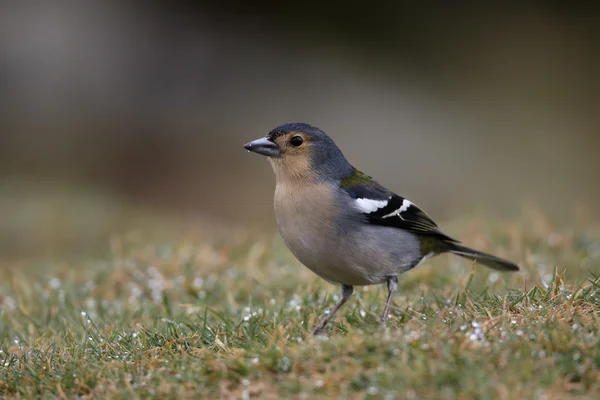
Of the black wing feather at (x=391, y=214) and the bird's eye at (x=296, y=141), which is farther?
the bird's eye at (x=296, y=141)

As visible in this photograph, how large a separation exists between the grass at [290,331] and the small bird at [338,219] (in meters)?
0.34

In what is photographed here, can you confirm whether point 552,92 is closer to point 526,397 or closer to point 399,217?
point 399,217

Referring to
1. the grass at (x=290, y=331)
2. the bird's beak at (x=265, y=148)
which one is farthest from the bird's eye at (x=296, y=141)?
the grass at (x=290, y=331)

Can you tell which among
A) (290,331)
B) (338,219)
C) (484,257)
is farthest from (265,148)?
(484,257)

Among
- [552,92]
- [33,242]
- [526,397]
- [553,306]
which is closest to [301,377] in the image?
[526,397]

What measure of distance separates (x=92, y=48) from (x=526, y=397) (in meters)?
16.1

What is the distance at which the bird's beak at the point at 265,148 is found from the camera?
5.60 m

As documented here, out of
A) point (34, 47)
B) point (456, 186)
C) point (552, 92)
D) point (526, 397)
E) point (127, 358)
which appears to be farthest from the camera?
point (552, 92)

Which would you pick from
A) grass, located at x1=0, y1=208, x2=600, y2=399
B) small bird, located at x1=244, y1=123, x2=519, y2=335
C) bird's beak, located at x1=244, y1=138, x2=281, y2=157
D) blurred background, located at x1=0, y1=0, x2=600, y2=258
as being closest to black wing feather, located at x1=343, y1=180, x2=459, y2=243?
small bird, located at x1=244, y1=123, x2=519, y2=335

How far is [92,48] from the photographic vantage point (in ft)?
58.4

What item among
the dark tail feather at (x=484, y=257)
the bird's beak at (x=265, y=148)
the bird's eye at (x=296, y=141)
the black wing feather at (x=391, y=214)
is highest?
the bird's eye at (x=296, y=141)

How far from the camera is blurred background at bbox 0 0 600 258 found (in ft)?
52.9

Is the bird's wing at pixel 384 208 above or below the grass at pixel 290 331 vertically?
above

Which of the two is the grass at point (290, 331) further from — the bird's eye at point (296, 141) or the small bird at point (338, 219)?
the bird's eye at point (296, 141)
